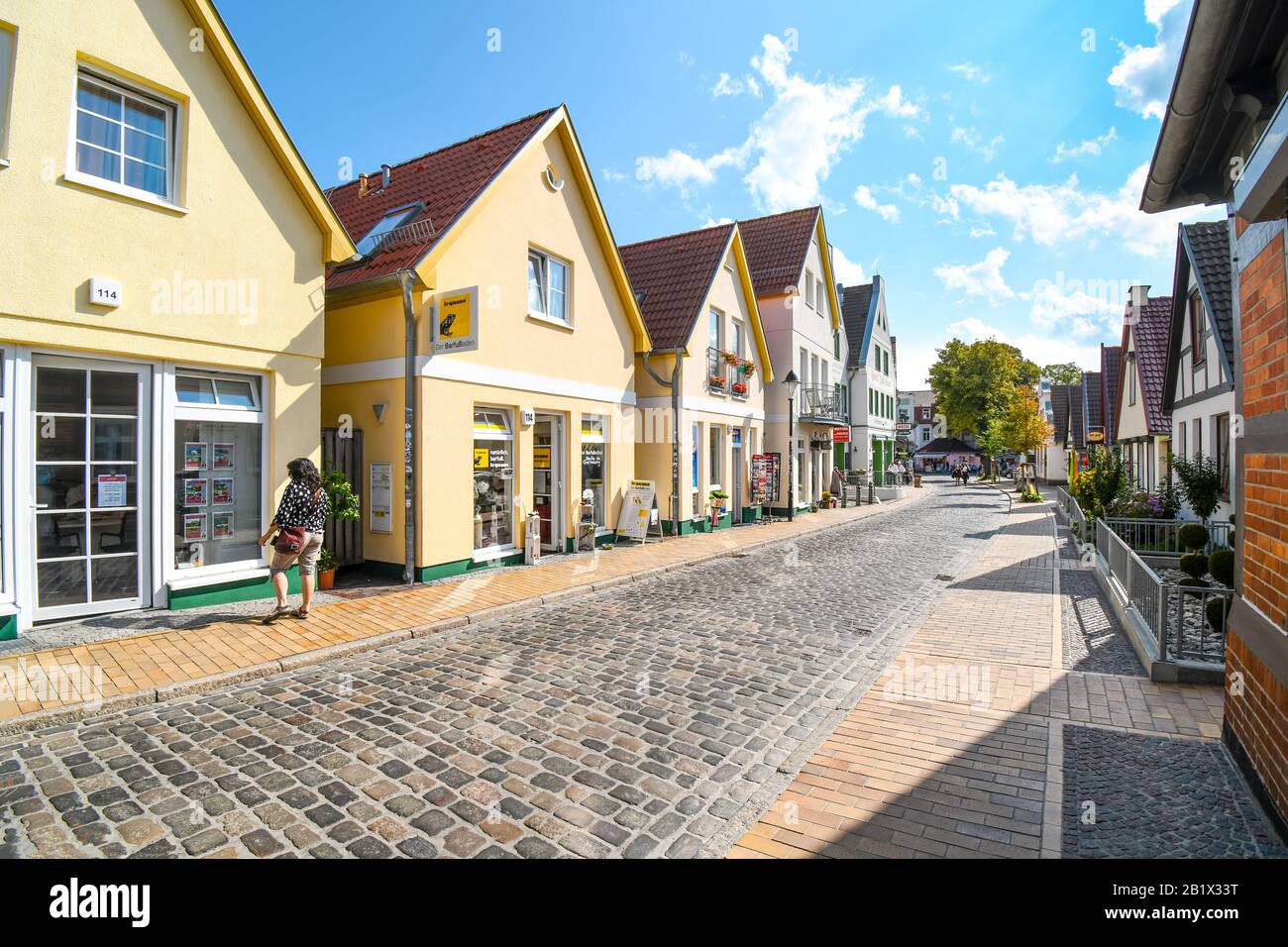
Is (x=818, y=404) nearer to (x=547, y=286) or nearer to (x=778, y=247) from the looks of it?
(x=778, y=247)

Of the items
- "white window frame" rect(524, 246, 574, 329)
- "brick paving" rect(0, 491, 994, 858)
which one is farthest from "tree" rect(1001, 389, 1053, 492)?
"brick paving" rect(0, 491, 994, 858)

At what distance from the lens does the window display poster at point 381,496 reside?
32.5 ft

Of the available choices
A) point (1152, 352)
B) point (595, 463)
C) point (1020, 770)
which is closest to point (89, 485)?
point (1020, 770)

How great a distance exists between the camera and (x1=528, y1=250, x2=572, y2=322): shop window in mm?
12414

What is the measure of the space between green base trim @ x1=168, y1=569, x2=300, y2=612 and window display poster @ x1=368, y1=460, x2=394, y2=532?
5.20 ft

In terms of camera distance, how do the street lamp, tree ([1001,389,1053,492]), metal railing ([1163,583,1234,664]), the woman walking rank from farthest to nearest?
1. tree ([1001,389,1053,492])
2. the street lamp
3. the woman walking
4. metal railing ([1163,583,1234,664])

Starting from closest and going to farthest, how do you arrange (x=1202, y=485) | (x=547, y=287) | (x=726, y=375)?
1. (x=547, y=287)
2. (x=1202, y=485)
3. (x=726, y=375)

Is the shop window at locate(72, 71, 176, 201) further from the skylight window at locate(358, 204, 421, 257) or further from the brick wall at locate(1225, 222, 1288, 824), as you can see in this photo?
the brick wall at locate(1225, 222, 1288, 824)

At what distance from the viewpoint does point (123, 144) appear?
285 inches

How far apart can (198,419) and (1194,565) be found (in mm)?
13319

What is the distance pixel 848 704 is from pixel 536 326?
8809 mm

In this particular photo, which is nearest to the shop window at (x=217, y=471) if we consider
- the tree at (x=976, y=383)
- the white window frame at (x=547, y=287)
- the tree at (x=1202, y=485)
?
the white window frame at (x=547, y=287)

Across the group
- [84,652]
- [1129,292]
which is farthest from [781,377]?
[84,652]
